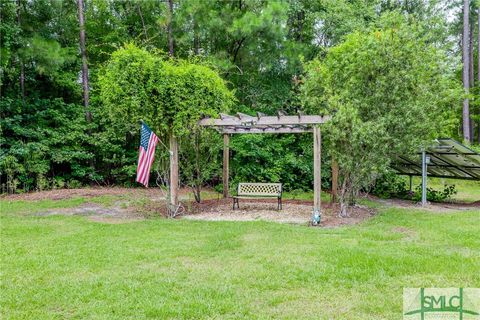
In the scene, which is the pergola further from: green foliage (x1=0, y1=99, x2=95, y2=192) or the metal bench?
green foliage (x1=0, y1=99, x2=95, y2=192)

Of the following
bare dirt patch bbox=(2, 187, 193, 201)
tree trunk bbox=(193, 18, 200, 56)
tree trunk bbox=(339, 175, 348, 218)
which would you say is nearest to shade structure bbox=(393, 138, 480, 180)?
tree trunk bbox=(339, 175, 348, 218)

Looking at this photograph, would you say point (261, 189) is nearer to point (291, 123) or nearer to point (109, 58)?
point (291, 123)

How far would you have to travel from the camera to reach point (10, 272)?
4816mm

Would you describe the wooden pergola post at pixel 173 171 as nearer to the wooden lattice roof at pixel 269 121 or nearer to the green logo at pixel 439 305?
the wooden lattice roof at pixel 269 121

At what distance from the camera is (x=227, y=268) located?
497 cm

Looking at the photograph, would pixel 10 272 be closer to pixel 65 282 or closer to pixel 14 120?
pixel 65 282

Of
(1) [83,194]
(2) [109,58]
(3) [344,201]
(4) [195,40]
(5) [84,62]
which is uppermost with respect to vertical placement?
(4) [195,40]

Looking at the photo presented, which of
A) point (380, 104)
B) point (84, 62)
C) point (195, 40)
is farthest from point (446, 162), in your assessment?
point (84, 62)

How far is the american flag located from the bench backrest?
3.07m

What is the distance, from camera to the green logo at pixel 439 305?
3.15 m

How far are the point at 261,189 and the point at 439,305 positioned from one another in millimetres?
7139

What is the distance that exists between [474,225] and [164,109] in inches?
266

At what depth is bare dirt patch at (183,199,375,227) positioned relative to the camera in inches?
349

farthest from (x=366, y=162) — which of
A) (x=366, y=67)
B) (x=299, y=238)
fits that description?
(x=299, y=238)
